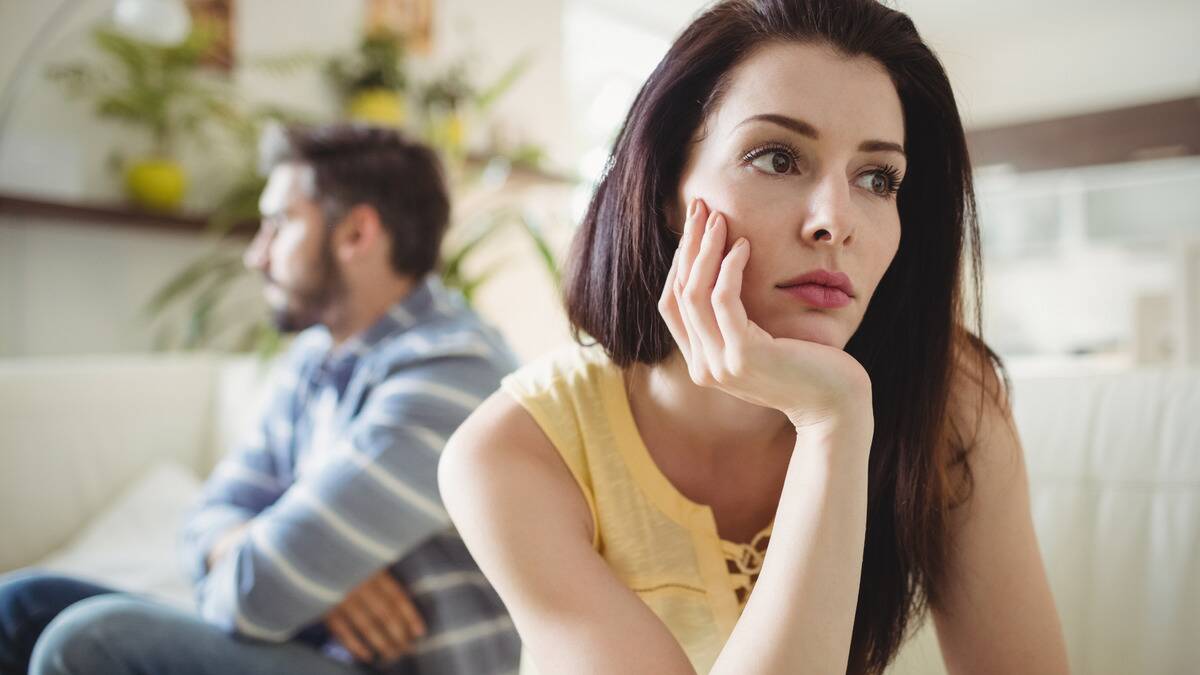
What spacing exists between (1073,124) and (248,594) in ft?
22.2

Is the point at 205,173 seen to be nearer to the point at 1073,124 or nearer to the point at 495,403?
the point at 495,403

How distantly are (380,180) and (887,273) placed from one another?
1052mm

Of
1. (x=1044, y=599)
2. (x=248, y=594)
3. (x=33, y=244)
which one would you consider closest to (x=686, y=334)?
(x=1044, y=599)

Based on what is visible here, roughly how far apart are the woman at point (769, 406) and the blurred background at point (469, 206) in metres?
0.12

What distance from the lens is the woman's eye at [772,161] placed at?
75 centimetres

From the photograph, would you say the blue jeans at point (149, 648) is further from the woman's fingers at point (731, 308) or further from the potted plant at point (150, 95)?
the potted plant at point (150, 95)

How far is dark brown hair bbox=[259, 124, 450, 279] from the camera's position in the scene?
5.34 ft

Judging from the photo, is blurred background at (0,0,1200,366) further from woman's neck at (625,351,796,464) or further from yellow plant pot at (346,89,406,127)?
woman's neck at (625,351,796,464)

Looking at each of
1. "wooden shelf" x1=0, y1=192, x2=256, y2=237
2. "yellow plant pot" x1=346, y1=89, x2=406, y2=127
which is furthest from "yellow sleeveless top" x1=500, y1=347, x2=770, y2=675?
"yellow plant pot" x1=346, y1=89, x2=406, y2=127

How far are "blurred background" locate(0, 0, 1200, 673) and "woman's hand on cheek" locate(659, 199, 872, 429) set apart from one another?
0.73 ft

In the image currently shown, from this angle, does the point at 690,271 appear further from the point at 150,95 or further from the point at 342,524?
the point at 150,95

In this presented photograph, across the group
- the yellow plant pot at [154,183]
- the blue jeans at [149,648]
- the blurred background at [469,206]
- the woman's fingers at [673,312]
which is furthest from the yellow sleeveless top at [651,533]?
the yellow plant pot at [154,183]

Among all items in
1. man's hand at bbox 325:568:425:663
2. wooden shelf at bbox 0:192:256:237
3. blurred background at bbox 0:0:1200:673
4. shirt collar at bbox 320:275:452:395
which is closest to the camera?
blurred background at bbox 0:0:1200:673

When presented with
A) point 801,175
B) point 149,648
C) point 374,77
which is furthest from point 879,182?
point 374,77
